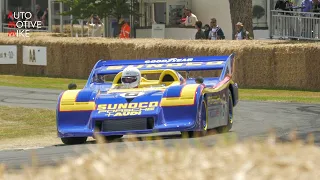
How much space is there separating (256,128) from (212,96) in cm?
135

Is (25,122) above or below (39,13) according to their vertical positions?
below

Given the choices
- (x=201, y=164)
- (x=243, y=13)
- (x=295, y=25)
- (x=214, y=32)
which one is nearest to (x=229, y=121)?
(x=201, y=164)

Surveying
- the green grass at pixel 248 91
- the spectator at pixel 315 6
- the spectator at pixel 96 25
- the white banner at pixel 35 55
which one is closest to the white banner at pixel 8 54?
the white banner at pixel 35 55

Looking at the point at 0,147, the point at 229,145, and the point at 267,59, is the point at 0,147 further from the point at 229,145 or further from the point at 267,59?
the point at 267,59

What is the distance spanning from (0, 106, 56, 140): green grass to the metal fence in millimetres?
11062

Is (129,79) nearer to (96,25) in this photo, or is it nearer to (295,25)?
(295,25)

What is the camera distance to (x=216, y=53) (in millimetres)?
25000

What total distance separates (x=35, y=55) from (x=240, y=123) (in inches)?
627

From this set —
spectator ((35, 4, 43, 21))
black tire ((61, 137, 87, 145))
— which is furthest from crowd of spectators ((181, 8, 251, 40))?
black tire ((61, 137, 87, 145))

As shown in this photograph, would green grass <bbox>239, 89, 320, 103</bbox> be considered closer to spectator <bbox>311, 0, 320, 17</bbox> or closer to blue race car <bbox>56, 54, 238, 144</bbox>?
spectator <bbox>311, 0, 320, 17</bbox>

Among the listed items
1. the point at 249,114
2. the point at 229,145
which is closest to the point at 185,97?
the point at 249,114

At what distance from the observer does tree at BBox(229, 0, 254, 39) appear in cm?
3055

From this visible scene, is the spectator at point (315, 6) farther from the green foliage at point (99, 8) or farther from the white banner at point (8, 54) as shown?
the white banner at point (8, 54)

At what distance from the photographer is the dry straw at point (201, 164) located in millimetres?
4926
